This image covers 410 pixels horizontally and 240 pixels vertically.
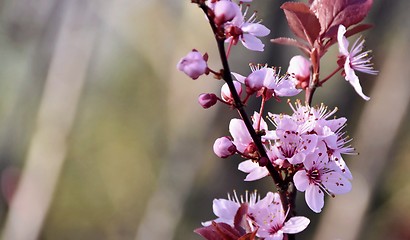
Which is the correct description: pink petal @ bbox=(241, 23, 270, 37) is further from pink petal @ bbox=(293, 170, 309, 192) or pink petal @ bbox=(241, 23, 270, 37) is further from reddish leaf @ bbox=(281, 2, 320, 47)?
pink petal @ bbox=(293, 170, 309, 192)

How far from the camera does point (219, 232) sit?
0.71 meters

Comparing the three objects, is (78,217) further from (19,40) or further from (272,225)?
(272,225)

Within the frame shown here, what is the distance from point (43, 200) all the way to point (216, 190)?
1018 mm

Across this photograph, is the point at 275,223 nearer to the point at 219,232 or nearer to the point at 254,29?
the point at 219,232

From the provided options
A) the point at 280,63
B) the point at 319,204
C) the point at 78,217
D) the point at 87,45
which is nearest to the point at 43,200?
the point at 87,45

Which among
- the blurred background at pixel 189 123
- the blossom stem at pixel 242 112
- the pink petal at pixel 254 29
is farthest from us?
the blurred background at pixel 189 123

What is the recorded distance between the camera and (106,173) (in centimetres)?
1054

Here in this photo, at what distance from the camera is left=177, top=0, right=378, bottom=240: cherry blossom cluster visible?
2.24 ft

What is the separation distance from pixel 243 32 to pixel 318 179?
19 cm

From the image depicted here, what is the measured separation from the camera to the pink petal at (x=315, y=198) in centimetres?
73

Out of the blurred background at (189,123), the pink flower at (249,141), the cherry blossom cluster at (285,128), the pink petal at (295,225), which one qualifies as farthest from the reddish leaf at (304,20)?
the blurred background at (189,123)

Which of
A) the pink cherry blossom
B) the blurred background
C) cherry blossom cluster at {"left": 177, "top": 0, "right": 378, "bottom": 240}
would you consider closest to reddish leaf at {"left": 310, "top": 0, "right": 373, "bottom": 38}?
cherry blossom cluster at {"left": 177, "top": 0, "right": 378, "bottom": 240}

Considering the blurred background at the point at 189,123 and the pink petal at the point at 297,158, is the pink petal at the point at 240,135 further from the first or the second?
the blurred background at the point at 189,123

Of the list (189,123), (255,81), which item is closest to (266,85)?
(255,81)
